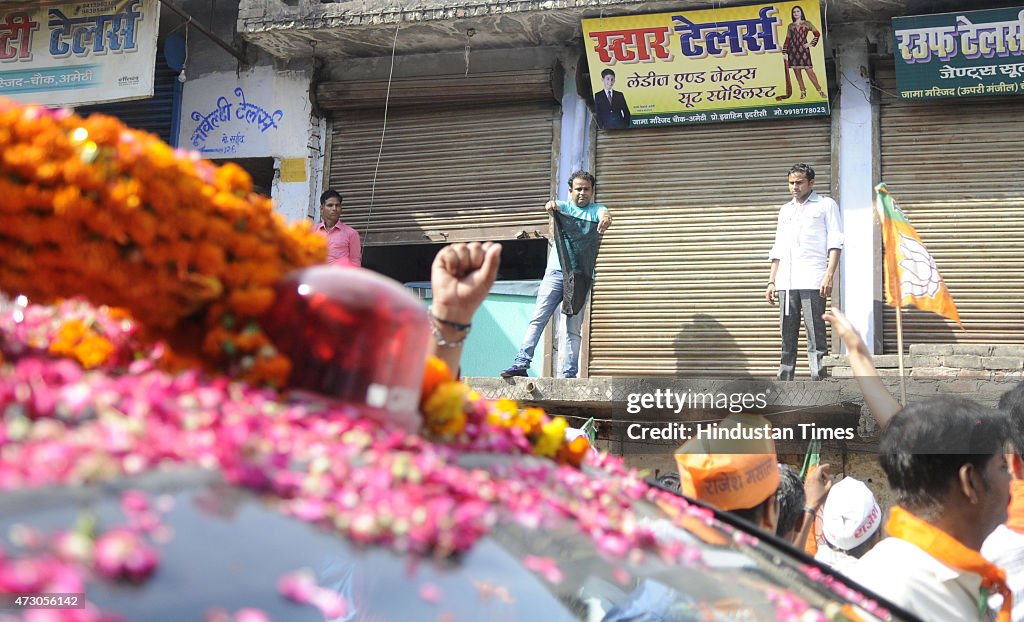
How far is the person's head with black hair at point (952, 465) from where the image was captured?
265 centimetres

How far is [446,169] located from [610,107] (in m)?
1.66

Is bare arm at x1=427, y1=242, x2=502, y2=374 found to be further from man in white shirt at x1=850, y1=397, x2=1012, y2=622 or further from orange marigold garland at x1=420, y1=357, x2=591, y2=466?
man in white shirt at x1=850, y1=397, x2=1012, y2=622

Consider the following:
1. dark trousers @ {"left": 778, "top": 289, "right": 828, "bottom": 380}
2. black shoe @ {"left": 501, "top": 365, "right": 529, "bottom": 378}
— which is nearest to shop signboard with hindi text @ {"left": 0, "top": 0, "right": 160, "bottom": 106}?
black shoe @ {"left": 501, "top": 365, "right": 529, "bottom": 378}

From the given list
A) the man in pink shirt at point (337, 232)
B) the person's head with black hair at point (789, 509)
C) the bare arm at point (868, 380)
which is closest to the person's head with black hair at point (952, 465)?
the person's head with black hair at point (789, 509)

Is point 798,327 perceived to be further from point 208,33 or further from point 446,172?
point 208,33

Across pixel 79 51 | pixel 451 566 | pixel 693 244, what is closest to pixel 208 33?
pixel 79 51

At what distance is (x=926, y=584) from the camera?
2455 mm

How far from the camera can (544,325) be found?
26.8 ft

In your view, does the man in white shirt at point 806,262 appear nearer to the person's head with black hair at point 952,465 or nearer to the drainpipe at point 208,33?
the person's head with black hair at point 952,465

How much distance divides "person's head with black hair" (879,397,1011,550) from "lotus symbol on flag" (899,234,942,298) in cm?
461

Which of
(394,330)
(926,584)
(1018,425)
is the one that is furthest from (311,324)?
(1018,425)

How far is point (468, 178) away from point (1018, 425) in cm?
656

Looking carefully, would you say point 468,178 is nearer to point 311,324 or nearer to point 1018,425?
point 1018,425

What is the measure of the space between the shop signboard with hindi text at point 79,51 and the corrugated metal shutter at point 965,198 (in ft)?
21.6
